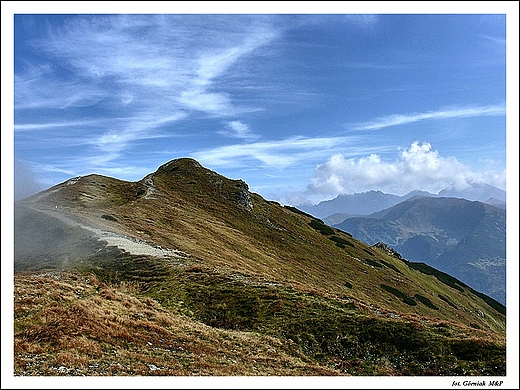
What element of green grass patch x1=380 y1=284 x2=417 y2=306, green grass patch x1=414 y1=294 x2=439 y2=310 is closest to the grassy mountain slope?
green grass patch x1=380 y1=284 x2=417 y2=306

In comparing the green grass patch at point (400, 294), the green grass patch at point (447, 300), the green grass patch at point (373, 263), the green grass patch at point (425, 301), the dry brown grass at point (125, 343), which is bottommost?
the green grass patch at point (447, 300)

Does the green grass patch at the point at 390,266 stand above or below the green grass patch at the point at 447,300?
above

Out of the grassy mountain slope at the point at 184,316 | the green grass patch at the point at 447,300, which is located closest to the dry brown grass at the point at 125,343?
the grassy mountain slope at the point at 184,316

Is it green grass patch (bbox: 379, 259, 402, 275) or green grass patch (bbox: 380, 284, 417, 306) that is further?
green grass patch (bbox: 379, 259, 402, 275)

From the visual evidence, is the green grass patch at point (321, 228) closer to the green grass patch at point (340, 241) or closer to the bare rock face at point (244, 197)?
the green grass patch at point (340, 241)

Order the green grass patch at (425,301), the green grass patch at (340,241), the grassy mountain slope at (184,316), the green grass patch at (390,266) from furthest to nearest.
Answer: the green grass patch at (340,241) < the green grass patch at (390,266) < the green grass patch at (425,301) < the grassy mountain slope at (184,316)

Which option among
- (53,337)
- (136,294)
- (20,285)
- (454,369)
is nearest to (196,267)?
(136,294)

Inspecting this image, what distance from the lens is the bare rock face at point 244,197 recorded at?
10650 cm

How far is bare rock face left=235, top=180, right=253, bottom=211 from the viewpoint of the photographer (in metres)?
106

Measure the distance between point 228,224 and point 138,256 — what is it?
47.9m

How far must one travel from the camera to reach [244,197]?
109500 millimetres

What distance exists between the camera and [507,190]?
53.9ft

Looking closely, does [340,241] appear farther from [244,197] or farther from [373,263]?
[244,197]

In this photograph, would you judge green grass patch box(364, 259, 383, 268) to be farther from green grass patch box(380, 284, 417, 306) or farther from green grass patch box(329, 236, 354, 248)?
green grass patch box(380, 284, 417, 306)
